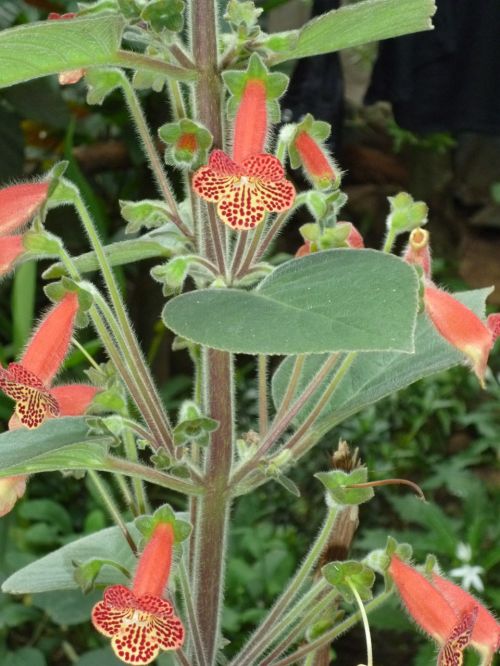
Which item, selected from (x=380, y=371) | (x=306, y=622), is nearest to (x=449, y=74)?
(x=380, y=371)

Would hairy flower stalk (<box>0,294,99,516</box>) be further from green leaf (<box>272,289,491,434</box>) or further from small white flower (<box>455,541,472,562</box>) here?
small white flower (<box>455,541,472,562</box>)

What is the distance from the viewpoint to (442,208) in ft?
11.3

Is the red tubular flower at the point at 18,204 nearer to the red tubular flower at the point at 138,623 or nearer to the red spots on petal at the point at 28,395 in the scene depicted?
the red spots on petal at the point at 28,395

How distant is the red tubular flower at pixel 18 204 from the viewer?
53 centimetres

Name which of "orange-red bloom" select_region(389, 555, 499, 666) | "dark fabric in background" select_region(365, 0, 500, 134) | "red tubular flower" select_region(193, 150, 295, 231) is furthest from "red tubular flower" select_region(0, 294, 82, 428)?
"dark fabric in background" select_region(365, 0, 500, 134)

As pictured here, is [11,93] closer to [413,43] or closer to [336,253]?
[413,43]

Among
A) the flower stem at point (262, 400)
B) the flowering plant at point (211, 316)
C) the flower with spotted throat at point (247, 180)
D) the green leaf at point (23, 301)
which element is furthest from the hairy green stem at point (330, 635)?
the green leaf at point (23, 301)

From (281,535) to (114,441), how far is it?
1784 millimetres

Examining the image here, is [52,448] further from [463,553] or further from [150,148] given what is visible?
[463,553]

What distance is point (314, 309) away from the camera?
437 mm

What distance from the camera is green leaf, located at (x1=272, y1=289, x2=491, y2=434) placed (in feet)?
1.83

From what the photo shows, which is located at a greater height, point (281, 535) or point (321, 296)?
point (321, 296)

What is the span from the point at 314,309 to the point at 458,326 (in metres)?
0.12

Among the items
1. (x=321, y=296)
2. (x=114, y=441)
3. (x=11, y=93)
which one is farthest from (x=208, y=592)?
(x=11, y=93)
